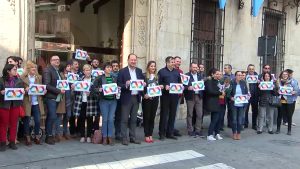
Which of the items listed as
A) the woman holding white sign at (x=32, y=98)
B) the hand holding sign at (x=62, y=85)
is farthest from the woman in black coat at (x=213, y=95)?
the woman holding white sign at (x=32, y=98)

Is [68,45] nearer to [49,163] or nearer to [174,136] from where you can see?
[174,136]

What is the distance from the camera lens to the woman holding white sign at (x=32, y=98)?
288 inches

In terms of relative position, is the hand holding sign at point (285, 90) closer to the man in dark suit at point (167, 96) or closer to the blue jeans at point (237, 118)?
the blue jeans at point (237, 118)

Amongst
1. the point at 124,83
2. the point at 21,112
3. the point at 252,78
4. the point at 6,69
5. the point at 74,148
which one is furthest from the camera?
the point at 252,78

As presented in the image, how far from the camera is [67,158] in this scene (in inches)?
270

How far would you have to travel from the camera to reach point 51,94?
7.53 m

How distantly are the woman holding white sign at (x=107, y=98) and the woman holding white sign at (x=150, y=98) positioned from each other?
685mm

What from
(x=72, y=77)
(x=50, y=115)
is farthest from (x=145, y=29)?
(x=50, y=115)

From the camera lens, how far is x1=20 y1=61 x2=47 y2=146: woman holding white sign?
731 centimetres

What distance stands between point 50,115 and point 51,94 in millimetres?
423

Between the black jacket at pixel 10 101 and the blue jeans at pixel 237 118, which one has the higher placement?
the black jacket at pixel 10 101

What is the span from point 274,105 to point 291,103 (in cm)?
49

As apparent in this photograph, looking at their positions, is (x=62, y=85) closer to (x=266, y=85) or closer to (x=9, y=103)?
(x=9, y=103)

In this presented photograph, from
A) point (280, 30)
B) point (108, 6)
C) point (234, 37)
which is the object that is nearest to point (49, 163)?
point (108, 6)
